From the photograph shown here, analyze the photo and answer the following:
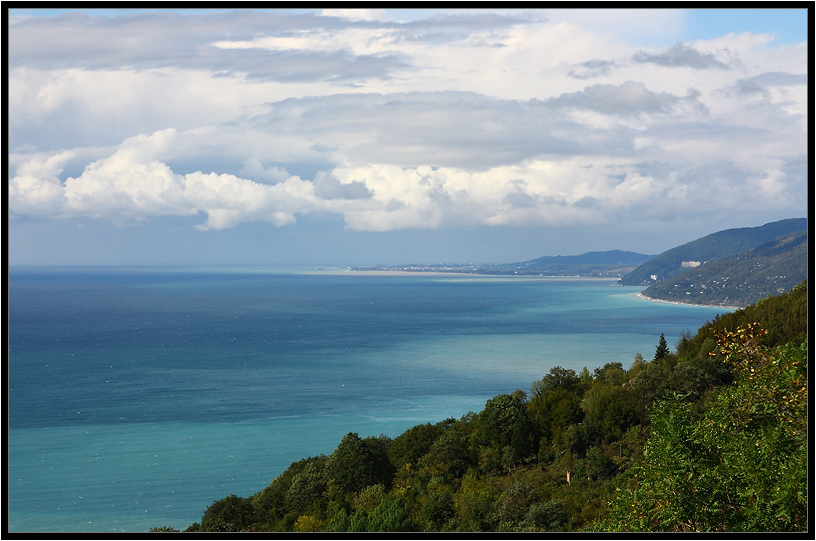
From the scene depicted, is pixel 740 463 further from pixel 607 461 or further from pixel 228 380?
pixel 228 380

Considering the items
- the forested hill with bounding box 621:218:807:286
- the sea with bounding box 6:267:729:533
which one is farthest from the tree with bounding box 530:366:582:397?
the forested hill with bounding box 621:218:807:286

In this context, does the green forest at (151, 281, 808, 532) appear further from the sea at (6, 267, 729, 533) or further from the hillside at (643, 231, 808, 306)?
the hillside at (643, 231, 808, 306)

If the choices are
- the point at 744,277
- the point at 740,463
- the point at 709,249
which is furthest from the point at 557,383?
the point at 709,249

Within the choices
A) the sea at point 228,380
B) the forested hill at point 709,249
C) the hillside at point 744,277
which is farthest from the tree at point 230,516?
the forested hill at point 709,249

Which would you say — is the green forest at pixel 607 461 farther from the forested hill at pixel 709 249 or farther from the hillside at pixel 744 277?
the forested hill at pixel 709 249

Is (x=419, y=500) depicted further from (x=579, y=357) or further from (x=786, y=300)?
(x=579, y=357)

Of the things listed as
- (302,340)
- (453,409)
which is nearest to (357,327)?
(302,340)

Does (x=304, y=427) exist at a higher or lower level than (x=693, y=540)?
lower
